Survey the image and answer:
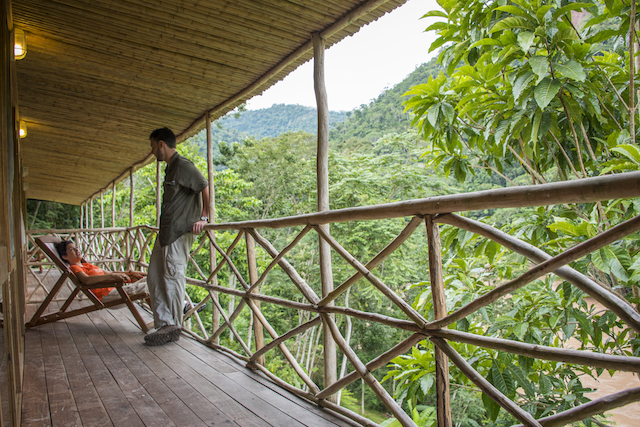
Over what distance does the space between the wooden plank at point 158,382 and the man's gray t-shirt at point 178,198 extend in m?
0.77

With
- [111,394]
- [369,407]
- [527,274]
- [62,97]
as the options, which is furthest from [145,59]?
[369,407]

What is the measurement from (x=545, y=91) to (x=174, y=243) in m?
2.46

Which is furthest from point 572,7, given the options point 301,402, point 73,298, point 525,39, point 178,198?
point 73,298

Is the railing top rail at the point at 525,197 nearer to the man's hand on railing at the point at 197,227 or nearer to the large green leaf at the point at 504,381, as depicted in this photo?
the large green leaf at the point at 504,381

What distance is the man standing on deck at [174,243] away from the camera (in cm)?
300

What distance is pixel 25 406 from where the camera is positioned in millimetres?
1934

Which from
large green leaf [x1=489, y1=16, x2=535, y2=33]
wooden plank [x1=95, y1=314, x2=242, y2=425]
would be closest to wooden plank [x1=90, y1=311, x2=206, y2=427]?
wooden plank [x1=95, y1=314, x2=242, y2=425]

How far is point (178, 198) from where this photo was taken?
305cm

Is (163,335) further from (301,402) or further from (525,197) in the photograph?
(525,197)

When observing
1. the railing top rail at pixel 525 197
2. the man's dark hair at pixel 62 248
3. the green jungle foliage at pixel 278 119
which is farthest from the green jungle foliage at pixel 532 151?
the green jungle foliage at pixel 278 119

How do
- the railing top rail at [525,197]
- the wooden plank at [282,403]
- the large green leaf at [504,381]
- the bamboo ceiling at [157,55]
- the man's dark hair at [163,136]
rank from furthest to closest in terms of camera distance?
1. the man's dark hair at [163,136]
2. the bamboo ceiling at [157,55]
3. the wooden plank at [282,403]
4. the large green leaf at [504,381]
5. the railing top rail at [525,197]

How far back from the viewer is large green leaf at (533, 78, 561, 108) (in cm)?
172

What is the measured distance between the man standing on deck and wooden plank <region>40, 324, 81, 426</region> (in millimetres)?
577

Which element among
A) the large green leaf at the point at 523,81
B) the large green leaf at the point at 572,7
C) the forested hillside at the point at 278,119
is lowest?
the large green leaf at the point at 523,81
